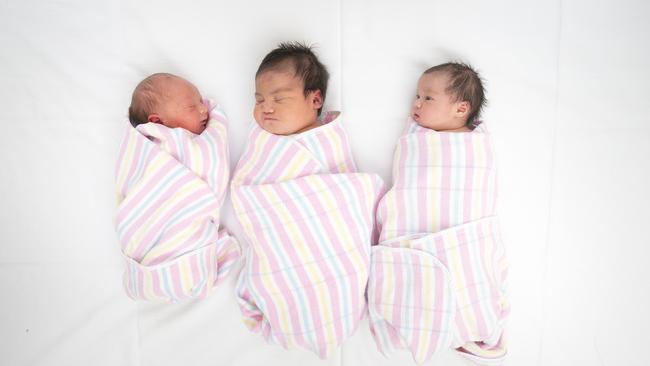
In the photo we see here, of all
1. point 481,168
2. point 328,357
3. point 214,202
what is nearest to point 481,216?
point 481,168

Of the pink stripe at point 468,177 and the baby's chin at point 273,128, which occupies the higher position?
the baby's chin at point 273,128

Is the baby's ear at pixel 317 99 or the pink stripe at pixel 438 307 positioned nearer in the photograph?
the pink stripe at pixel 438 307

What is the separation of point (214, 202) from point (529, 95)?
1.00 meters

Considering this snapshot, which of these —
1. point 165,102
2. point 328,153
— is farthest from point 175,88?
point 328,153

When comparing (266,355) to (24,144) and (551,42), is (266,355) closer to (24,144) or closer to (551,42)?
(24,144)

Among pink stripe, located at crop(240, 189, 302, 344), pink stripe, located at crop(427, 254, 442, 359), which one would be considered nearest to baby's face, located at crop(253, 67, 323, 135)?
pink stripe, located at crop(240, 189, 302, 344)

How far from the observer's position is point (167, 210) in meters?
1.07

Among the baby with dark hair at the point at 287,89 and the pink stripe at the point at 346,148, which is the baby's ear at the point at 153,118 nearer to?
the baby with dark hair at the point at 287,89

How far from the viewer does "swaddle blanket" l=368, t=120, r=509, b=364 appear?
1.03 metres

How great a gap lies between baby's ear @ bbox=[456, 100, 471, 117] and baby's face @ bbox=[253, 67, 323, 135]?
0.41 m

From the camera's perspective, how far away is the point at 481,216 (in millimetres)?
1070

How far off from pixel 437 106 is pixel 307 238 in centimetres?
51

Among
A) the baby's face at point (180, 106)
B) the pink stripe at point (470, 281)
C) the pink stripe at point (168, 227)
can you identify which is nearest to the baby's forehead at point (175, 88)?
the baby's face at point (180, 106)

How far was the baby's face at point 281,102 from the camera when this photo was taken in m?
1.09
